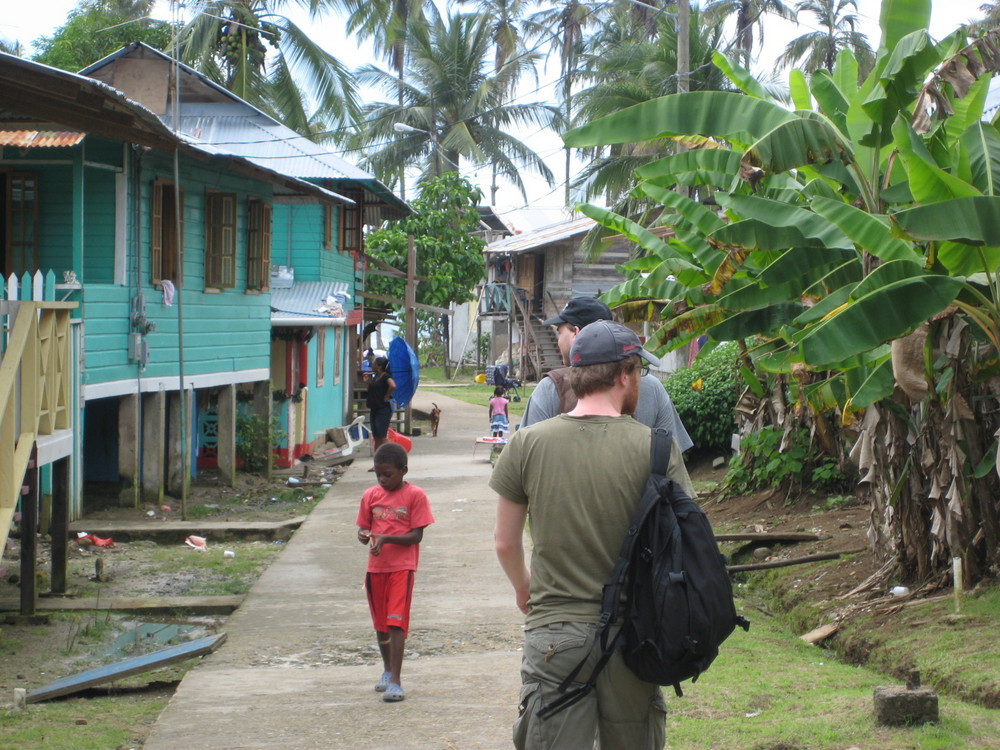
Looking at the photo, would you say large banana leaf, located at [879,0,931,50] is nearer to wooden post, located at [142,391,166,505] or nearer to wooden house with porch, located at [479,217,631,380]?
wooden post, located at [142,391,166,505]

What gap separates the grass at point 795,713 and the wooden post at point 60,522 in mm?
5447

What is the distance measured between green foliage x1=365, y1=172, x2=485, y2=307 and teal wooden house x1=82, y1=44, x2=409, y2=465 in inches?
325

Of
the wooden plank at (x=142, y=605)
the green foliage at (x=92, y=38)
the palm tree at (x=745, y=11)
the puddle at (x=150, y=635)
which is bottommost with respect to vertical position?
the puddle at (x=150, y=635)

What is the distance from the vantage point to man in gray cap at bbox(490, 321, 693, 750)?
3.51 m

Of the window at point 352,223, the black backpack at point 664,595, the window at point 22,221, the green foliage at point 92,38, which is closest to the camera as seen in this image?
the black backpack at point 664,595

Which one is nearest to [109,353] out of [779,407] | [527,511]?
[779,407]

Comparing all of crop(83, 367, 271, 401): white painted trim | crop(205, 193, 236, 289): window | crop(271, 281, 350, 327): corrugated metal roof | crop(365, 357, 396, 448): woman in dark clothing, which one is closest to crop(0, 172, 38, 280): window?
crop(83, 367, 271, 401): white painted trim

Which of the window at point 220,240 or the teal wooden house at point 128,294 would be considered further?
the window at point 220,240

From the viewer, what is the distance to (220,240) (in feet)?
52.6

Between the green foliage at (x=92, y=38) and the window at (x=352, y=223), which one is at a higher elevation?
the green foliage at (x=92, y=38)

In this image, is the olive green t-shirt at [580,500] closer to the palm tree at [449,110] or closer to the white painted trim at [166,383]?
the white painted trim at [166,383]

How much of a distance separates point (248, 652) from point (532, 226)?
155 ft

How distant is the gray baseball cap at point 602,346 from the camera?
3.71m

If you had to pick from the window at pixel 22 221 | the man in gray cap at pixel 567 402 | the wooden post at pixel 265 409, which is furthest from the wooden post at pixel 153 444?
the man in gray cap at pixel 567 402
